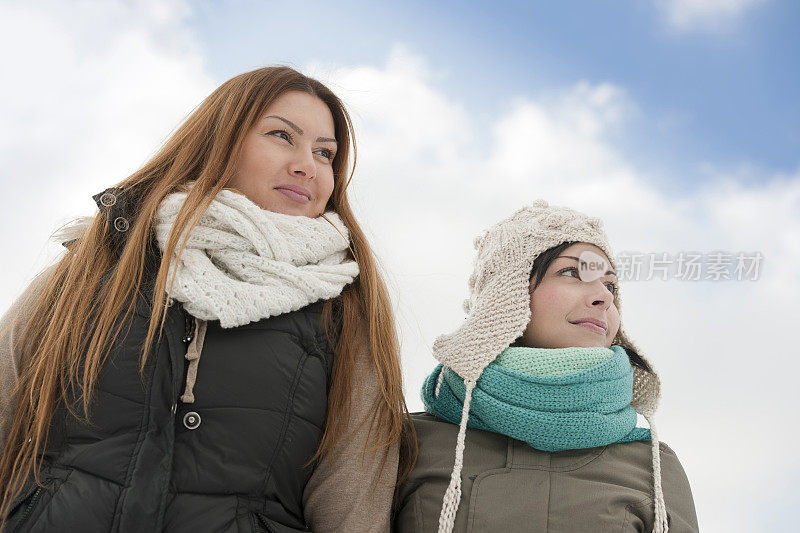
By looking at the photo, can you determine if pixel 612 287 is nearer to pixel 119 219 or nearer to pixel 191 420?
pixel 191 420

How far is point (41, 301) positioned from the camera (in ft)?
6.27

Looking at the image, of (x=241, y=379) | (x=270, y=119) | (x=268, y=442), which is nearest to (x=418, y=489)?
(x=268, y=442)

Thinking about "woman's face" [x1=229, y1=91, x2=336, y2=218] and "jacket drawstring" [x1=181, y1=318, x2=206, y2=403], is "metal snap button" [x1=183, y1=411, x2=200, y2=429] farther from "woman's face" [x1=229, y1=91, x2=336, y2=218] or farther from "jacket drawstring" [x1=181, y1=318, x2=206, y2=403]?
"woman's face" [x1=229, y1=91, x2=336, y2=218]

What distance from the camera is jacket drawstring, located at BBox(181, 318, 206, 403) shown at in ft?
5.36

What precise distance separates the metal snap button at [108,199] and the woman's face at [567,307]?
4.11 feet

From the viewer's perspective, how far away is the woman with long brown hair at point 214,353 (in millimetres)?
→ 1584

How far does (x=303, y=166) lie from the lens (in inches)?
79.7

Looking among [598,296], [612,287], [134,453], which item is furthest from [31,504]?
[612,287]

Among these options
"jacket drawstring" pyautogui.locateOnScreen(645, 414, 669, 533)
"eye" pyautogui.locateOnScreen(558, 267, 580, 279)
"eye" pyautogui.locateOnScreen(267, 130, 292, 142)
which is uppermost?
"eye" pyautogui.locateOnScreen(267, 130, 292, 142)

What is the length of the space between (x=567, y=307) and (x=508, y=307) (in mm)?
175

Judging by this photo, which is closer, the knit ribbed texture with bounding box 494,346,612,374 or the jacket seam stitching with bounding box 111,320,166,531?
the jacket seam stitching with bounding box 111,320,166,531

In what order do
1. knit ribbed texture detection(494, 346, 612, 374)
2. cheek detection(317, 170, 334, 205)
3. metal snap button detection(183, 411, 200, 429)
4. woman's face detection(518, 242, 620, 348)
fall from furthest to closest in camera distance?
cheek detection(317, 170, 334, 205) < woman's face detection(518, 242, 620, 348) < knit ribbed texture detection(494, 346, 612, 374) < metal snap button detection(183, 411, 200, 429)

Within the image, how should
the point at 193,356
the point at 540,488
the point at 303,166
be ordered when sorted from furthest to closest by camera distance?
the point at 303,166
the point at 540,488
the point at 193,356

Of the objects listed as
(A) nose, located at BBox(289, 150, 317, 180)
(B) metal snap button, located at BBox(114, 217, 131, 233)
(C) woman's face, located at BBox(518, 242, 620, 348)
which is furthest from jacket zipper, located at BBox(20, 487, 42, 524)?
(C) woman's face, located at BBox(518, 242, 620, 348)
